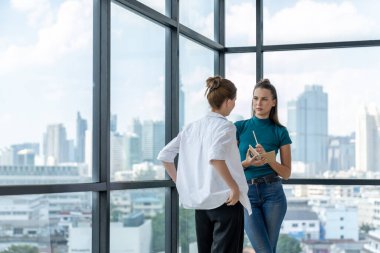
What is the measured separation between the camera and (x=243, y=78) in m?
5.45

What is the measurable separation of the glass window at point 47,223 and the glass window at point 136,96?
1.21 feet

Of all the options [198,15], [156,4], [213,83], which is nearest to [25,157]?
[213,83]

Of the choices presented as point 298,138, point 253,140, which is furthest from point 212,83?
point 298,138

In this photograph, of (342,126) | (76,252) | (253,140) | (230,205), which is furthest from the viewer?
(342,126)

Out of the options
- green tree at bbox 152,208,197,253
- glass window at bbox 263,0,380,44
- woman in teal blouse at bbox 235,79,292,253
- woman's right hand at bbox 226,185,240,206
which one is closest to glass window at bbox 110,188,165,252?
green tree at bbox 152,208,197,253

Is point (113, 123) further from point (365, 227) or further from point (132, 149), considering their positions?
point (365, 227)

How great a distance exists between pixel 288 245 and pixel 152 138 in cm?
151

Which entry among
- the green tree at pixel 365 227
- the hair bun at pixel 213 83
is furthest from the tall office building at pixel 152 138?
the green tree at pixel 365 227

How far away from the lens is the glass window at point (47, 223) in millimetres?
3156

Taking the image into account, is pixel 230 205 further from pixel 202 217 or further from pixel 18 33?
pixel 18 33

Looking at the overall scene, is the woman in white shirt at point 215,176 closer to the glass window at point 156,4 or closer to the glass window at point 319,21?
the glass window at point 156,4

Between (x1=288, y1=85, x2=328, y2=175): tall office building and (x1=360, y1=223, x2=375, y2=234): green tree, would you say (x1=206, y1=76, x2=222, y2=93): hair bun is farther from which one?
(x1=360, y1=223, x2=375, y2=234): green tree

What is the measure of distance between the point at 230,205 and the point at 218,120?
0.39 m

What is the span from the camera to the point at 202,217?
10.9 ft
